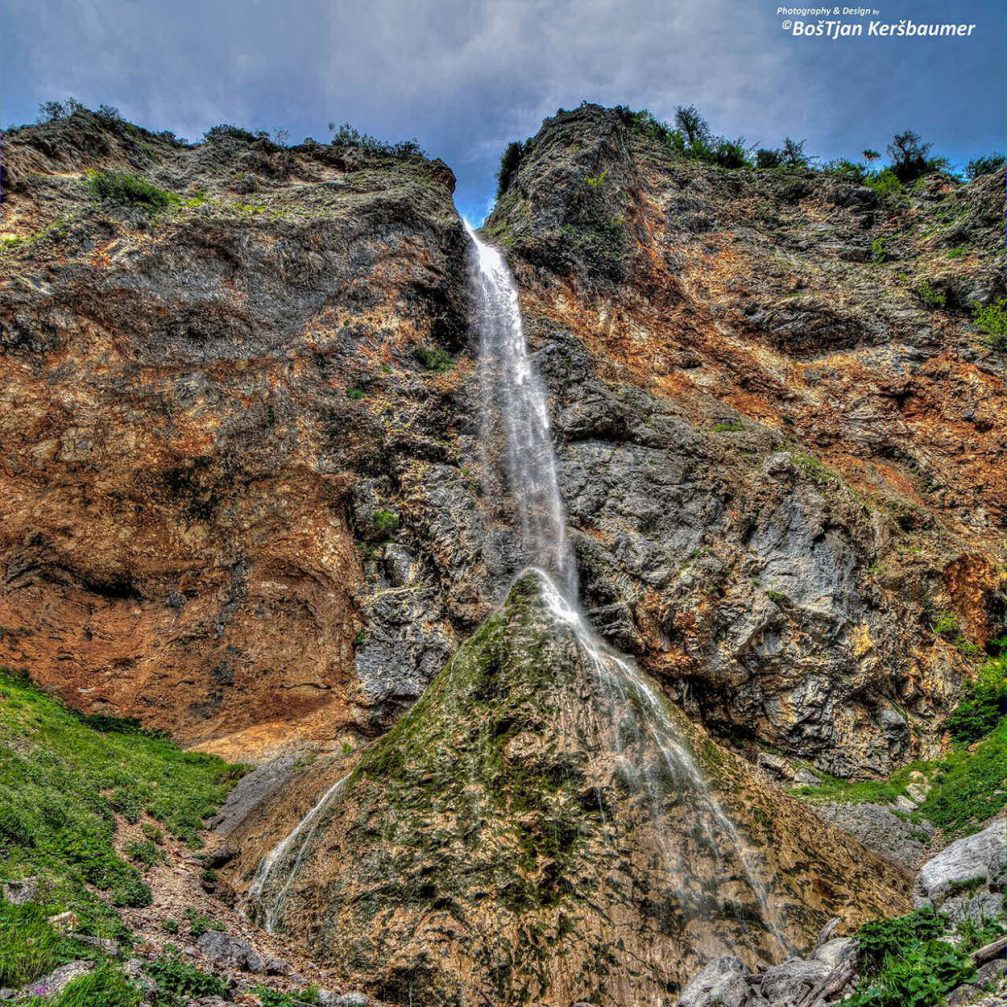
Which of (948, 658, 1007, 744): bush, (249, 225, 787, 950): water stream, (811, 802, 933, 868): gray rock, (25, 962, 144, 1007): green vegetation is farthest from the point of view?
(948, 658, 1007, 744): bush

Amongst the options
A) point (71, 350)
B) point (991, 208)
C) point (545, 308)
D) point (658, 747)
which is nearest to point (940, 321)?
point (991, 208)

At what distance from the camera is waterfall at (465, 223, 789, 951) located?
948 centimetres

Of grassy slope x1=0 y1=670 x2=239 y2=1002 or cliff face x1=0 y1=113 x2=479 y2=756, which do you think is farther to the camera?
cliff face x1=0 y1=113 x2=479 y2=756

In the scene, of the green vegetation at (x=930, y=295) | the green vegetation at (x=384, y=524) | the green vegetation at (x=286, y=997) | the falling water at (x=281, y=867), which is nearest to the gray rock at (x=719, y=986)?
the green vegetation at (x=286, y=997)

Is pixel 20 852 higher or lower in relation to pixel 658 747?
higher

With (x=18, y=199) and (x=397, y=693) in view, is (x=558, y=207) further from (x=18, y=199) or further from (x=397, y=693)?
(x=397, y=693)

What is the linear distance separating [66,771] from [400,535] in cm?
797

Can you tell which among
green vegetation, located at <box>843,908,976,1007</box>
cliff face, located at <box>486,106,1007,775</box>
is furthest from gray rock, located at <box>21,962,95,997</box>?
cliff face, located at <box>486,106,1007,775</box>

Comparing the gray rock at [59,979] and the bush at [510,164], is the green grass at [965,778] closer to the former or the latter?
the gray rock at [59,979]

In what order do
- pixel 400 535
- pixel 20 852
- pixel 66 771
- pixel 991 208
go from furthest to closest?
pixel 991 208, pixel 400 535, pixel 66 771, pixel 20 852

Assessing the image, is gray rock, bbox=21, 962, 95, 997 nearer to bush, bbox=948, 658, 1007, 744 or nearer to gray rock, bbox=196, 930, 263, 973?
gray rock, bbox=196, 930, 263, 973

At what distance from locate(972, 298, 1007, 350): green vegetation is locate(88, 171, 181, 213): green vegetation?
78.6 feet

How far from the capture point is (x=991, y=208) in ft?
68.5

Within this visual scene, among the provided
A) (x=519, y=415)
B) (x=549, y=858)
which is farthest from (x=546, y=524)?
(x=549, y=858)
